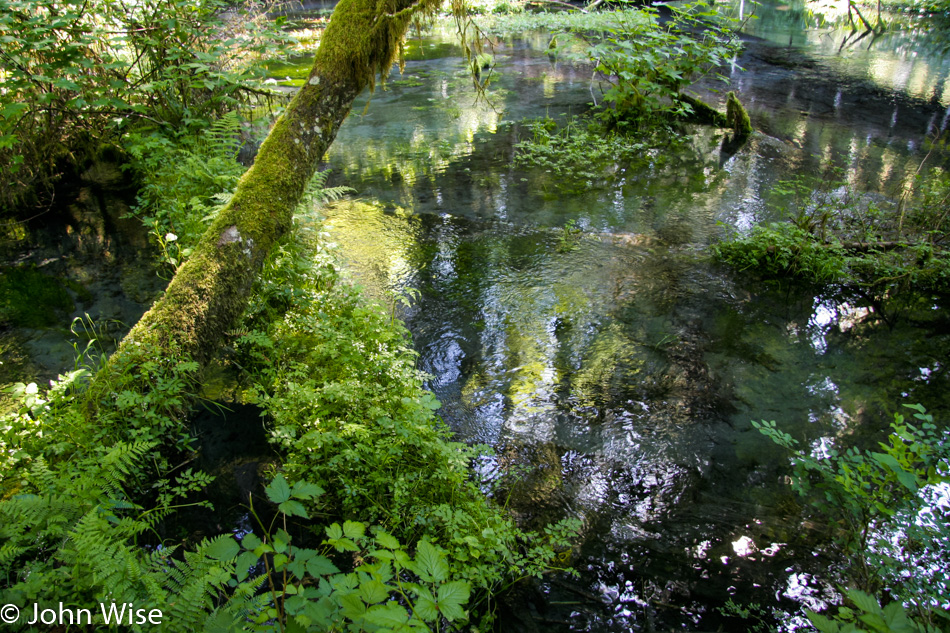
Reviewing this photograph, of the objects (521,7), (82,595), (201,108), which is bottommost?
(82,595)

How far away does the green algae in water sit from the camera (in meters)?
4.97

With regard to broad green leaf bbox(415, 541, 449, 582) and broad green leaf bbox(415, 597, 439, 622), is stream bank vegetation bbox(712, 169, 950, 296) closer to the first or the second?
broad green leaf bbox(415, 541, 449, 582)

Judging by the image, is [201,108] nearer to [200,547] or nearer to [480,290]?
[480,290]

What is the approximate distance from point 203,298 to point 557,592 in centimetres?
313

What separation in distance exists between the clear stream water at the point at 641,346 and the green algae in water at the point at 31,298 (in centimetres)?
296

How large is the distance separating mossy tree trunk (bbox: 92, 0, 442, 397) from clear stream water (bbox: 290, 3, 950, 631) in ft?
5.56

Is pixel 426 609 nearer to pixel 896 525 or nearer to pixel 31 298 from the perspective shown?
pixel 896 525

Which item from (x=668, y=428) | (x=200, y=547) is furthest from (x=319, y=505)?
(x=668, y=428)

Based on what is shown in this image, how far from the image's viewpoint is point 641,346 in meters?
4.84

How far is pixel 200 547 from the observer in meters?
2.04

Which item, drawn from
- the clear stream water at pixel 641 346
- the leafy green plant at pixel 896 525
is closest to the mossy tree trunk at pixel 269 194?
the clear stream water at pixel 641 346

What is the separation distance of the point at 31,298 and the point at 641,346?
6325mm

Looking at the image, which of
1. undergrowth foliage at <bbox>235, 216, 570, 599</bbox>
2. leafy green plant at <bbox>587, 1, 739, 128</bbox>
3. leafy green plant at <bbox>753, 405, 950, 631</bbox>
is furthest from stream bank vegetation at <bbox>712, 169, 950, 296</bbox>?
leafy green plant at <bbox>587, 1, 739, 128</bbox>

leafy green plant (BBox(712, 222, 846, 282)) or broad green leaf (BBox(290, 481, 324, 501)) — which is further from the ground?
broad green leaf (BBox(290, 481, 324, 501))
